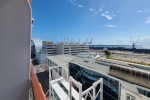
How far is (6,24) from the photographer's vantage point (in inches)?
33.7

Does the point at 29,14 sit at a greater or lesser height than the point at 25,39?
greater

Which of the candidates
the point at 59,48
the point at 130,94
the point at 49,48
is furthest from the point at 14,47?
the point at 49,48

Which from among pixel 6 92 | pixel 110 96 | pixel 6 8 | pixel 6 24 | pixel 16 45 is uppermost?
pixel 6 8

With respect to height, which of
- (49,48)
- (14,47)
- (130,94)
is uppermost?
(14,47)

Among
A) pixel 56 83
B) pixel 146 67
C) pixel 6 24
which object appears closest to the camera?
pixel 6 24

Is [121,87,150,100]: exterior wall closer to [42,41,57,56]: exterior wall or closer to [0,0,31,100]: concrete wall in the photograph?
[0,0,31,100]: concrete wall

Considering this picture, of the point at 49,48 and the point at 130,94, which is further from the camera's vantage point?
the point at 49,48

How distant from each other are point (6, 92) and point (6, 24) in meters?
0.44

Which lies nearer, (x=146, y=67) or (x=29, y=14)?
(x=29, y=14)

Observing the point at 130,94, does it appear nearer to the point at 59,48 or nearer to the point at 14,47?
the point at 14,47

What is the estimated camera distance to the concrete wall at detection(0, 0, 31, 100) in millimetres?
856

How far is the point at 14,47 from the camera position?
877mm

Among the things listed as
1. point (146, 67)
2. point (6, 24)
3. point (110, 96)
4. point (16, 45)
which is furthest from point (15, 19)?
point (146, 67)

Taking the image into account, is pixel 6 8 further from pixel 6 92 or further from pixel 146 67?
pixel 146 67
